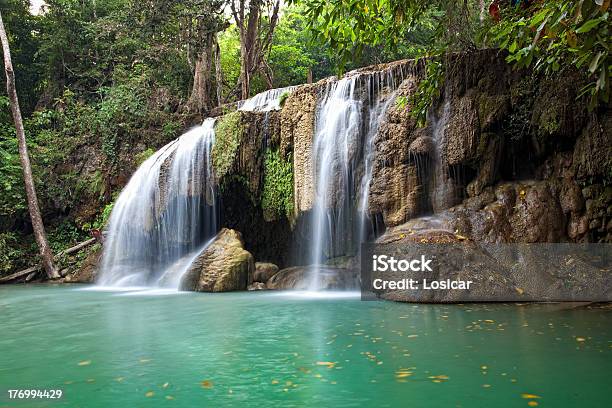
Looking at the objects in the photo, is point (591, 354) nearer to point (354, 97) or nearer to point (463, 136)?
point (463, 136)

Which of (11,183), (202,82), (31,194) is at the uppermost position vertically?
(202,82)

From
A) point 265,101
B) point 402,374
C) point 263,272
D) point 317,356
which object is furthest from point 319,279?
point 265,101

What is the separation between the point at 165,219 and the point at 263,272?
11.8ft

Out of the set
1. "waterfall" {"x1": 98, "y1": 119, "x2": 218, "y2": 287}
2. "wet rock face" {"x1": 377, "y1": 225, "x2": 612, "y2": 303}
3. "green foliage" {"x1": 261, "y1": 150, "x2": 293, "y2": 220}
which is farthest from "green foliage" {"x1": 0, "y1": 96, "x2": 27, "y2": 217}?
"wet rock face" {"x1": 377, "y1": 225, "x2": 612, "y2": 303}

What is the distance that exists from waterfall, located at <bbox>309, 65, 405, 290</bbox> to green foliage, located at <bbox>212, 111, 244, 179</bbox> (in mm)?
2397

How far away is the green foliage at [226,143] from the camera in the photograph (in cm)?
1392

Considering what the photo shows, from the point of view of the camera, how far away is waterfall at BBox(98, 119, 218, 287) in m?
14.3

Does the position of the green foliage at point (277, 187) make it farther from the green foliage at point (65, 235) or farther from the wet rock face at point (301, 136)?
the green foliage at point (65, 235)

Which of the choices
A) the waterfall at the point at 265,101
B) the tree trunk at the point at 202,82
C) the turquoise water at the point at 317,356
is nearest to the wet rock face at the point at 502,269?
the turquoise water at the point at 317,356

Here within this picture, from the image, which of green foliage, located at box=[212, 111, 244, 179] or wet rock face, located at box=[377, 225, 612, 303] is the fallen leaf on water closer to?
wet rock face, located at box=[377, 225, 612, 303]

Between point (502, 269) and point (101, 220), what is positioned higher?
point (101, 220)

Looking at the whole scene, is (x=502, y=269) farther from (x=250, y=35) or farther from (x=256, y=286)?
(x=250, y=35)

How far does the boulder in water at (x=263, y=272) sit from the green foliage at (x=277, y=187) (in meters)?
1.46

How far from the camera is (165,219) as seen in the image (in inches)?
570
